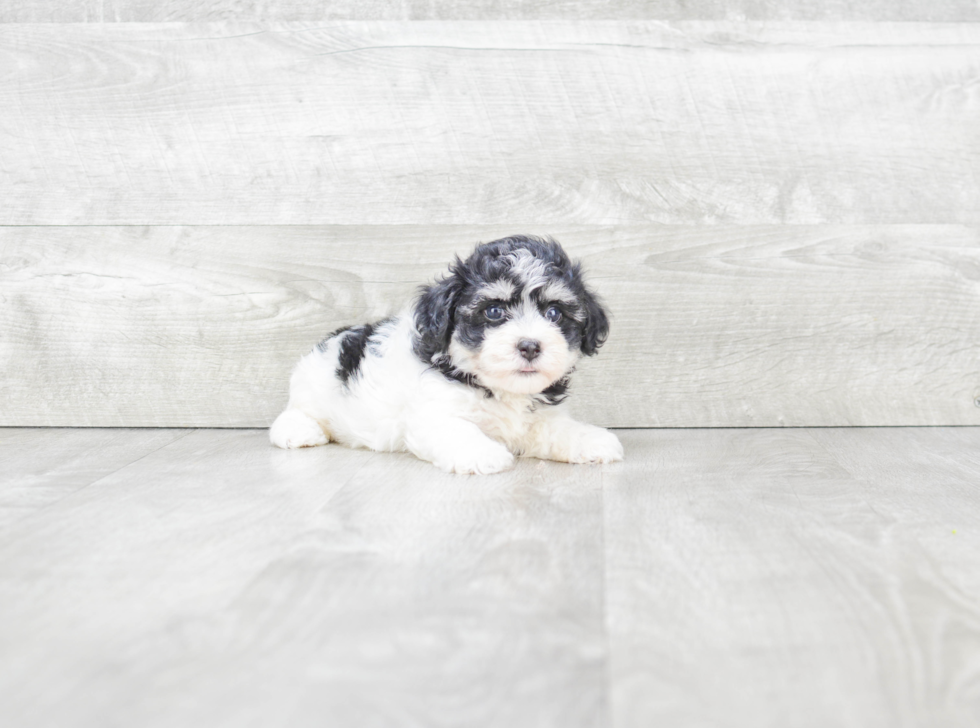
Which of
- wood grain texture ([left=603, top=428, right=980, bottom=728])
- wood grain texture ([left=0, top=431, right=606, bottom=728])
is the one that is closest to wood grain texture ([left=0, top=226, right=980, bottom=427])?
wood grain texture ([left=603, top=428, right=980, bottom=728])

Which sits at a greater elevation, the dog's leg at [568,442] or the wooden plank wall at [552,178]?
the wooden plank wall at [552,178]

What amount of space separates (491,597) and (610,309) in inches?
67.5

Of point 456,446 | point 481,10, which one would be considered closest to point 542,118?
point 481,10

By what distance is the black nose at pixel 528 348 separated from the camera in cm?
207

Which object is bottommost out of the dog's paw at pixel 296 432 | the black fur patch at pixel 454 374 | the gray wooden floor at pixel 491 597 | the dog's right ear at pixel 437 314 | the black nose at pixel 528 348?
the dog's paw at pixel 296 432

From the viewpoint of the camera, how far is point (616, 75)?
9.23 ft

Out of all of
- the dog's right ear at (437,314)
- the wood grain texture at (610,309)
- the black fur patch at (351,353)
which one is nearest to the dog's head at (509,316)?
the dog's right ear at (437,314)

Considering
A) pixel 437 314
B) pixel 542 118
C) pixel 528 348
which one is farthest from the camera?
pixel 542 118

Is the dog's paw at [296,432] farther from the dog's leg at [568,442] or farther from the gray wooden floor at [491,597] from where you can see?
the dog's leg at [568,442]

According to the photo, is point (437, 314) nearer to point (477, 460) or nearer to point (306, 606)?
point (477, 460)

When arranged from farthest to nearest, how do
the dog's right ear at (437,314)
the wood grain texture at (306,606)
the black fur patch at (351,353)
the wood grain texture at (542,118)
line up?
1. the wood grain texture at (542,118)
2. the black fur patch at (351,353)
3. the dog's right ear at (437,314)
4. the wood grain texture at (306,606)

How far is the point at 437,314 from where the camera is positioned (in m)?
2.17

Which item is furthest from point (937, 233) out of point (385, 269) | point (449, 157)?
point (385, 269)

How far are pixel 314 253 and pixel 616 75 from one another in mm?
1171
